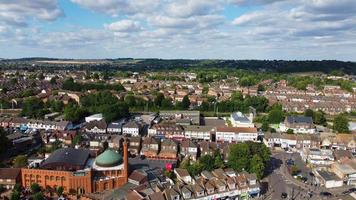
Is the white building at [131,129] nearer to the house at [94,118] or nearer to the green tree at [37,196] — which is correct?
the house at [94,118]

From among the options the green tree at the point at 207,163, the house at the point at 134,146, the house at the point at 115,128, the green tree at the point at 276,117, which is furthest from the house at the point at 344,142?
the house at the point at 115,128

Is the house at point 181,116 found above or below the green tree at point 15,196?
above

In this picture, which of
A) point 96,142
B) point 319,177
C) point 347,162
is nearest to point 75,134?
point 96,142

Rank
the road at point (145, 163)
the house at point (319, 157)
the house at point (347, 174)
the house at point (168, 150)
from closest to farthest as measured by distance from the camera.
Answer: the house at point (347, 174)
the road at point (145, 163)
the house at point (319, 157)
the house at point (168, 150)

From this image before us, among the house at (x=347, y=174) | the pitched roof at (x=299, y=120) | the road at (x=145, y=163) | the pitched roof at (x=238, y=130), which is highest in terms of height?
the pitched roof at (x=299, y=120)

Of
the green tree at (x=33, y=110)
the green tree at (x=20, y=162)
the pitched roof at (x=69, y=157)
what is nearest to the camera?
the pitched roof at (x=69, y=157)

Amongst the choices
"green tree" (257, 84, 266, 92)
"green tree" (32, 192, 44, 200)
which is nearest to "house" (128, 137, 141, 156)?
"green tree" (32, 192, 44, 200)

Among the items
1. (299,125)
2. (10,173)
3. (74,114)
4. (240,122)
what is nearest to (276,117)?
(299,125)
